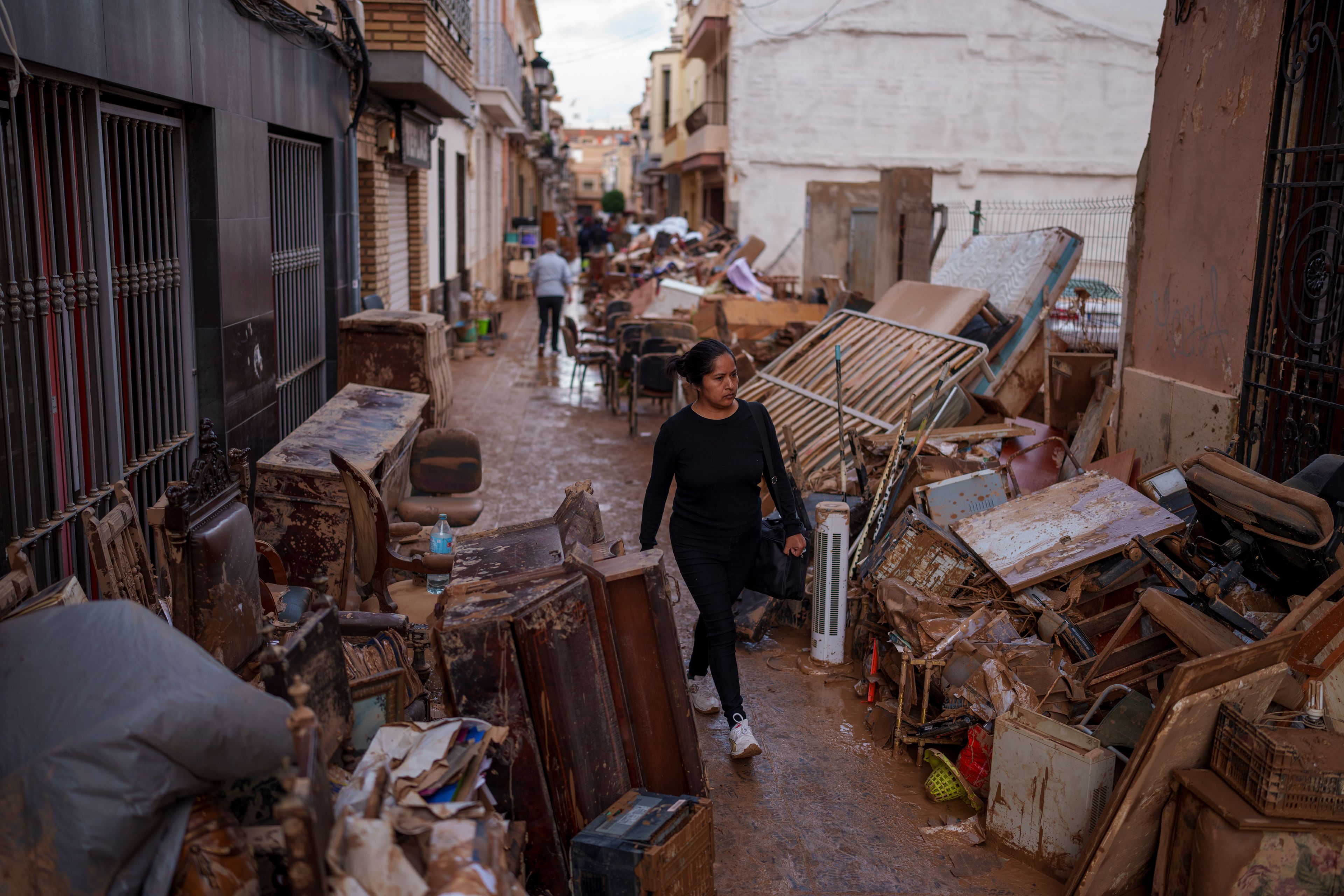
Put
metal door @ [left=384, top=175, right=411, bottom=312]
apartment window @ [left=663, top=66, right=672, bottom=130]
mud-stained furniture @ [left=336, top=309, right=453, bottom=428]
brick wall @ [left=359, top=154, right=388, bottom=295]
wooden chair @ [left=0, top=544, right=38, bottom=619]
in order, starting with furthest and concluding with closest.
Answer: apartment window @ [left=663, top=66, right=672, bottom=130], metal door @ [left=384, top=175, right=411, bottom=312], brick wall @ [left=359, top=154, right=388, bottom=295], mud-stained furniture @ [left=336, top=309, right=453, bottom=428], wooden chair @ [left=0, top=544, right=38, bottom=619]

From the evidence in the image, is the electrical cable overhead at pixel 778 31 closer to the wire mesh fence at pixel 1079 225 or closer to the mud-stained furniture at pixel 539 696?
the wire mesh fence at pixel 1079 225

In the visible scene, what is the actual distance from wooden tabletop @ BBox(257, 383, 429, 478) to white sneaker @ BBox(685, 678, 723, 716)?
83.4 inches

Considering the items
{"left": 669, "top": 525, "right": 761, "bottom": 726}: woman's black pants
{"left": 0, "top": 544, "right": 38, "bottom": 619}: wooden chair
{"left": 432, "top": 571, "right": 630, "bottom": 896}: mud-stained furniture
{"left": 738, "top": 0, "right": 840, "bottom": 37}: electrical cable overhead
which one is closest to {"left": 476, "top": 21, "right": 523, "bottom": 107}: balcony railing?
{"left": 738, "top": 0, "right": 840, "bottom": 37}: electrical cable overhead

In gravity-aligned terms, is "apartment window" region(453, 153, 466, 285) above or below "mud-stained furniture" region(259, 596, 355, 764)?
above

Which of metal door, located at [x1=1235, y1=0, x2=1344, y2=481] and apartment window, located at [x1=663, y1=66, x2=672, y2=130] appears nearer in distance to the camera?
metal door, located at [x1=1235, y1=0, x2=1344, y2=481]

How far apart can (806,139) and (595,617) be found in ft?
67.3

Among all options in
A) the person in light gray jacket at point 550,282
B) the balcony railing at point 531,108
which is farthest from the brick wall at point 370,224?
the balcony railing at point 531,108

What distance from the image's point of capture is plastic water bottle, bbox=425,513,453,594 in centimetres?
548

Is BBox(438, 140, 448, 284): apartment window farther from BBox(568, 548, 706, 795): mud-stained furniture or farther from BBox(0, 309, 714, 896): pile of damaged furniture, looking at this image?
BBox(568, 548, 706, 795): mud-stained furniture

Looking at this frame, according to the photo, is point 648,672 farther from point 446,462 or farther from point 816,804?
point 446,462

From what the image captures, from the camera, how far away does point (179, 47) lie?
5238 mm

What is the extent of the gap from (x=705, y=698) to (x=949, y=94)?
19921mm

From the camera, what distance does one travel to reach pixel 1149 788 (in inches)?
133

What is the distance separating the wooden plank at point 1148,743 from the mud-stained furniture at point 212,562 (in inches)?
116
